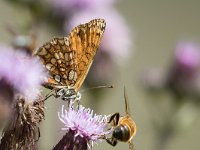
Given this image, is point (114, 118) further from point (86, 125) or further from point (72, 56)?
point (72, 56)

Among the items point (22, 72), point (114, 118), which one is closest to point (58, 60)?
point (22, 72)

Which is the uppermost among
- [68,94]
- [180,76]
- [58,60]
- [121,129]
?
[58,60]

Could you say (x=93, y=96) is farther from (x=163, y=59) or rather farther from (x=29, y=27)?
(x=163, y=59)

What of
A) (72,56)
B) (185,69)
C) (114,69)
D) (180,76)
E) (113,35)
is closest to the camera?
(72,56)

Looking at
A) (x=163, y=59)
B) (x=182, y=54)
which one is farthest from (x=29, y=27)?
(x=163, y=59)

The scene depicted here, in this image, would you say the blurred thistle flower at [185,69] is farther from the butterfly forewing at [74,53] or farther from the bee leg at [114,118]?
the butterfly forewing at [74,53]

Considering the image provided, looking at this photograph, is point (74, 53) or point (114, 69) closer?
point (74, 53)

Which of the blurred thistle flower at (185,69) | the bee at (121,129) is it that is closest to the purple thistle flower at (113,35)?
the blurred thistle flower at (185,69)
